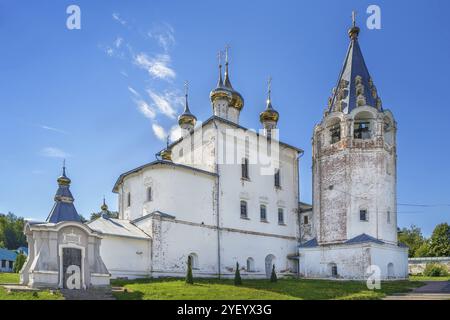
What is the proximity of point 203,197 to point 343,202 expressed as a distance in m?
8.70

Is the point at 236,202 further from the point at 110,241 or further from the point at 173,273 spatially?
the point at 110,241

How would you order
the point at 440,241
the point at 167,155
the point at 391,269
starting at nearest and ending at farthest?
the point at 391,269 < the point at 167,155 < the point at 440,241

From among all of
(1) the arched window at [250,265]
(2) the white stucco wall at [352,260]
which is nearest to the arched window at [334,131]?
(2) the white stucco wall at [352,260]

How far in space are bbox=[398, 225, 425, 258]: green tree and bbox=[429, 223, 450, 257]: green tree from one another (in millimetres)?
2579

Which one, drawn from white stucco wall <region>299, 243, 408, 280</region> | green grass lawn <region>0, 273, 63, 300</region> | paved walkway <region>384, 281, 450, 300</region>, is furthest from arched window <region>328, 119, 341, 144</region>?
green grass lawn <region>0, 273, 63, 300</region>

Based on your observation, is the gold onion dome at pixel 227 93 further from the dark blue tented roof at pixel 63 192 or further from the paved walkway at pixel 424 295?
the paved walkway at pixel 424 295

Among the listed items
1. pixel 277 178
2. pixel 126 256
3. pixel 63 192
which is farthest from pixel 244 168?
pixel 63 192

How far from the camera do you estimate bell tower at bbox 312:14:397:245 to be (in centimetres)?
2744

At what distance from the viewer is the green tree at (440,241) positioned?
4766 centimetres

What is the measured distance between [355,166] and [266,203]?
20.7 feet

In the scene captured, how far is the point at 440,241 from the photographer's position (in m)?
49.2

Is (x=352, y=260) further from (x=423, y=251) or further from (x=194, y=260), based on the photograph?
(x=423, y=251)
